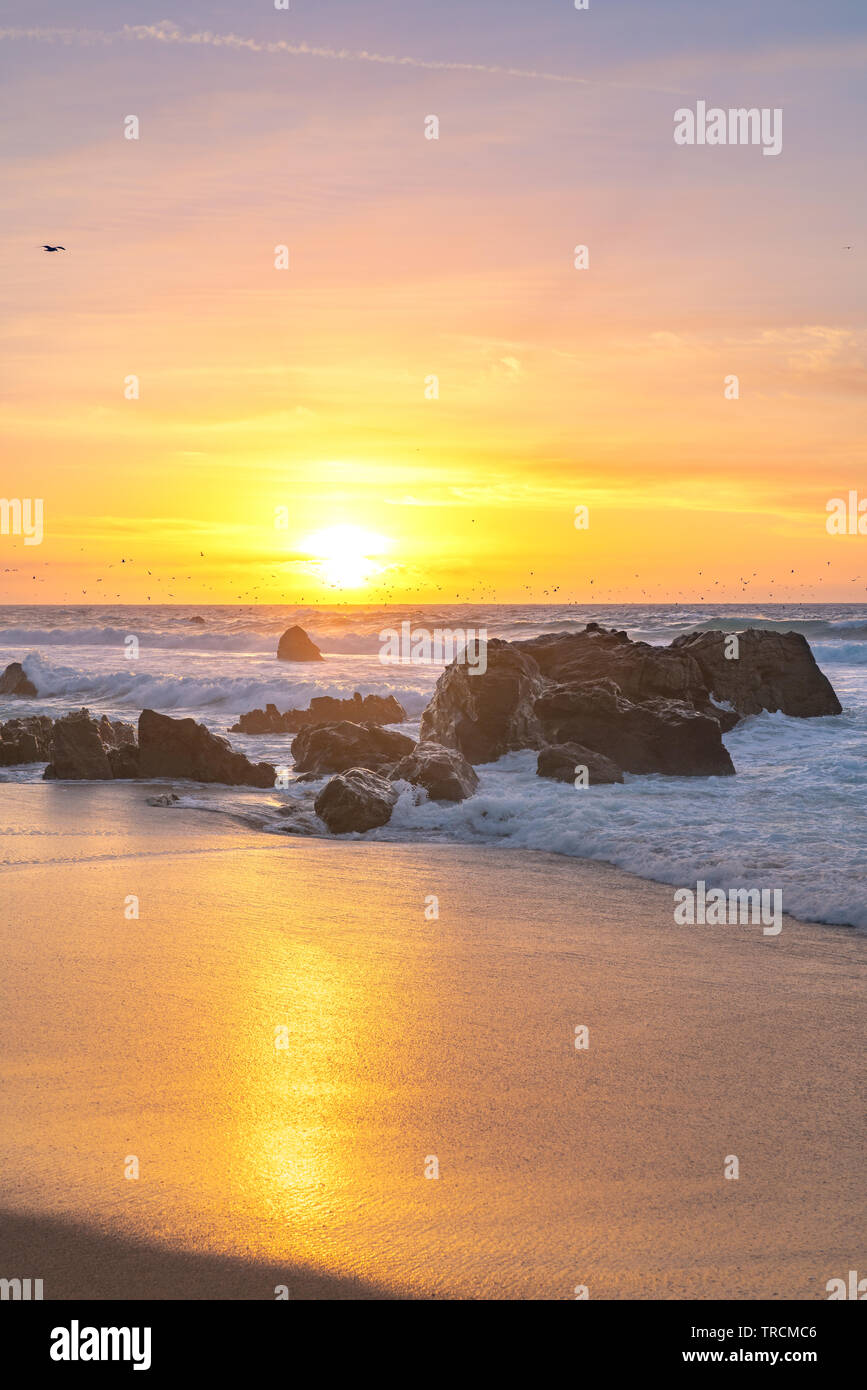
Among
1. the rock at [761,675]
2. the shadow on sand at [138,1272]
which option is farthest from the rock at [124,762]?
the shadow on sand at [138,1272]

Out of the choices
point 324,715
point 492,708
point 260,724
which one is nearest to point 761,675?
point 492,708

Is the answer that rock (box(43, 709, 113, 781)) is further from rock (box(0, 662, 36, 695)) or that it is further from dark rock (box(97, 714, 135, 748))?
rock (box(0, 662, 36, 695))

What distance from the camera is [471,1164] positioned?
4.32m

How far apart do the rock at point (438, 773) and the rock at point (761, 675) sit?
872 centimetres

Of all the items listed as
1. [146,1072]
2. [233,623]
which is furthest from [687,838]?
[233,623]

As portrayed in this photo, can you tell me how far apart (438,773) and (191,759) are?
4715 millimetres

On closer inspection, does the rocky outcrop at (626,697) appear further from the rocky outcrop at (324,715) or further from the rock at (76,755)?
the rock at (76,755)

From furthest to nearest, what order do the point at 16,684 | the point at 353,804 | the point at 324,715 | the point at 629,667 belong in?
the point at 16,684 → the point at 324,715 → the point at 629,667 → the point at 353,804

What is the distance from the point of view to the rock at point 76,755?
639 inches

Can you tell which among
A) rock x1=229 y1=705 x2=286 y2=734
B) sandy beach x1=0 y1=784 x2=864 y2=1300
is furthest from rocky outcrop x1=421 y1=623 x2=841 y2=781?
sandy beach x1=0 y1=784 x2=864 y2=1300

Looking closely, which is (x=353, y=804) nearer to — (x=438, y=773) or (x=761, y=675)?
(x=438, y=773)

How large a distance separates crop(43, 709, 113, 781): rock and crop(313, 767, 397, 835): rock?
4600 mm

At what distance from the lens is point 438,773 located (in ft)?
45.5
